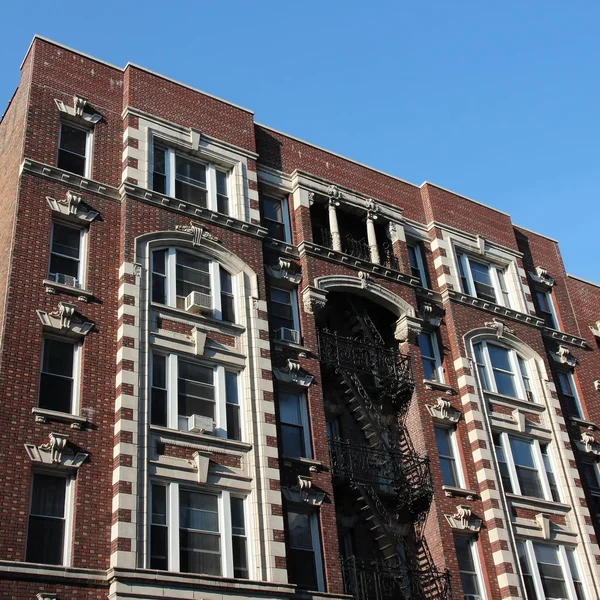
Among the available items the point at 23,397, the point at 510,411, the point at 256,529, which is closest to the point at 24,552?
the point at 23,397

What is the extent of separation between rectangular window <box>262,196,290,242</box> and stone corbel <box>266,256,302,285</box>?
1.43 m

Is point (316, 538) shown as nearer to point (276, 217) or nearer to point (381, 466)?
point (381, 466)

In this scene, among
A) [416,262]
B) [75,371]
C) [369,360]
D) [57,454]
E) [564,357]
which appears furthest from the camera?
[564,357]

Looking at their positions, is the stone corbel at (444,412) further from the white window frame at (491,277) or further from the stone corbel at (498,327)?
the white window frame at (491,277)

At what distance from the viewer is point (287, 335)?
2803 centimetres

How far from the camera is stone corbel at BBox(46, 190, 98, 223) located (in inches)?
1003

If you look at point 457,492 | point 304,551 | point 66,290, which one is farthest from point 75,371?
point 457,492

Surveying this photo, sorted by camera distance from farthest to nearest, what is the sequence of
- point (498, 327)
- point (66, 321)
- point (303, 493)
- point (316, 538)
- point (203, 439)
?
point (498, 327)
point (303, 493)
point (316, 538)
point (203, 439)
point (66, 321)

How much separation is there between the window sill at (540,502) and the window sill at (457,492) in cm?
138

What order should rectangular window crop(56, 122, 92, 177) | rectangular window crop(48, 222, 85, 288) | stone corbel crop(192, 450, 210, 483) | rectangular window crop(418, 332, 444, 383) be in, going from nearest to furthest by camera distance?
stone corbel crop(192, 450, 210, 483) < rectangular window crop(48, 222, 85, 288) < rectangular window crop(56, 122, 92, 177) < rectangular window crop(418, 332, 444, 383)

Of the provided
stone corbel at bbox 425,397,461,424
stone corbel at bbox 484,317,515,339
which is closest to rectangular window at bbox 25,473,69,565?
stone corbel at bbox 425,397,461,424

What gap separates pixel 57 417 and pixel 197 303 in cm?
555

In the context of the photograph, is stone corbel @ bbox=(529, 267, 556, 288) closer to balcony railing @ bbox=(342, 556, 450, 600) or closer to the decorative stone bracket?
balcony railing @ bbox=(342, 556, 450, 600)

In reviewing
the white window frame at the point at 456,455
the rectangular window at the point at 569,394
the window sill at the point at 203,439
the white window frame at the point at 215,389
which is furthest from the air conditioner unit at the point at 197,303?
the rectangular window at the point at 569,394
